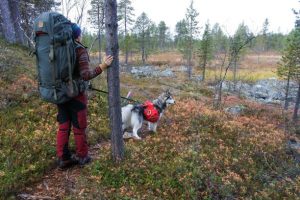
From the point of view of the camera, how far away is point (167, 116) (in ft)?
35.8

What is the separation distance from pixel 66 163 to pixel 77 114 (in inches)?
44.8

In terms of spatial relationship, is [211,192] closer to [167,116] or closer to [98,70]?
[98,70]

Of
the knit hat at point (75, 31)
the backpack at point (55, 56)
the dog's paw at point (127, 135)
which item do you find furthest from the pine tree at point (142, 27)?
the backpack at point (55, 56)

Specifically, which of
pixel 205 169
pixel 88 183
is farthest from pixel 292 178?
pixel 88 183

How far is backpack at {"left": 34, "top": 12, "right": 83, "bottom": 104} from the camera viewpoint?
512 centimetres

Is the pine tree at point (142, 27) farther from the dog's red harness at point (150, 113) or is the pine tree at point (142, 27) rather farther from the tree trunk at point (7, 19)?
the dog's red harness at point (150, 113)

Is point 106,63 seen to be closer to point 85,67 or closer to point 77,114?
point 85,67

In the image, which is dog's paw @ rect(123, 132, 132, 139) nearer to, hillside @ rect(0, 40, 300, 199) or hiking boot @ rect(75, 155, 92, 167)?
hillside @ rect(0, 40, 300, 199)

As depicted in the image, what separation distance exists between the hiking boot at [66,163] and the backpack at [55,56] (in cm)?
139

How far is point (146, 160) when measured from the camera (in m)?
6.65

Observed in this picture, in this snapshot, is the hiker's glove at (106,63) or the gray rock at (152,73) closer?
the hiker's glove at (106,63)

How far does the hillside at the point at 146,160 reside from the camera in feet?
18.6

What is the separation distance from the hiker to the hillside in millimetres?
298

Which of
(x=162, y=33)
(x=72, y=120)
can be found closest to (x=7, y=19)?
(x=72, y=120)
